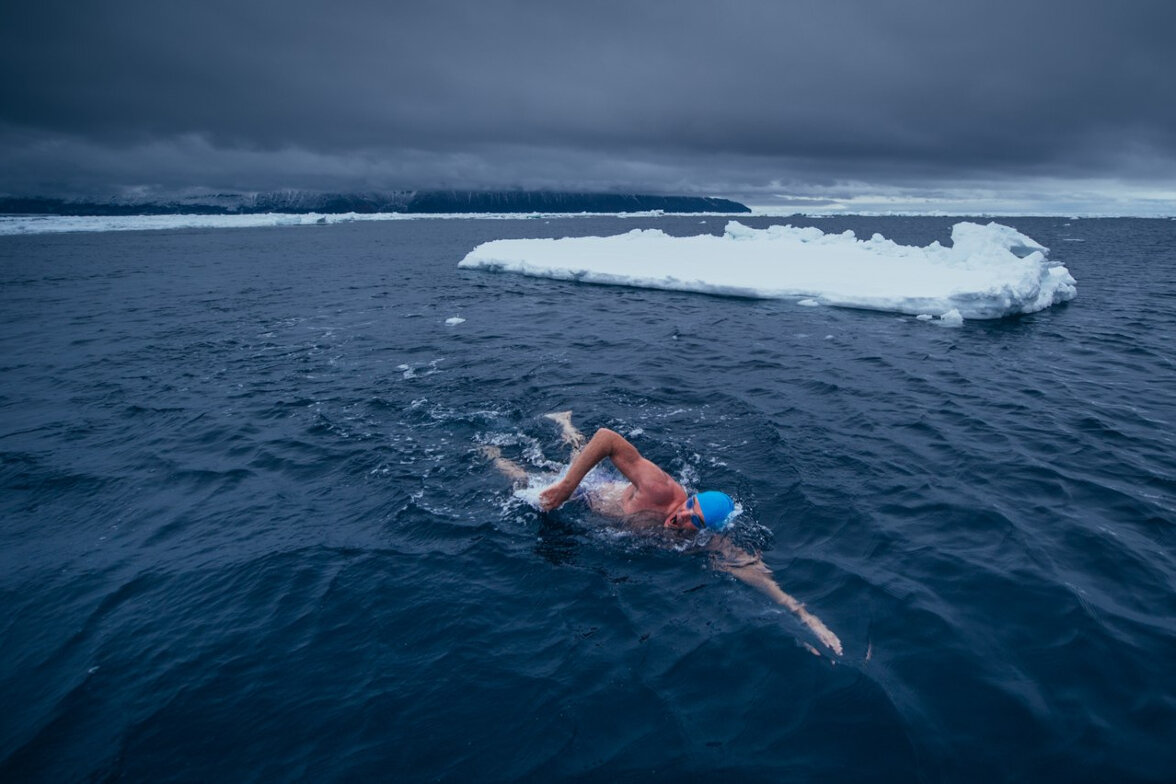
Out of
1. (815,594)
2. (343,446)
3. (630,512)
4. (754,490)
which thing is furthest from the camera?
(343,446)

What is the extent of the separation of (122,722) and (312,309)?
17.7 metres

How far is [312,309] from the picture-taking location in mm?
19453

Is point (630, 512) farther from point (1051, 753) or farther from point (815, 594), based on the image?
point (1051, 753)

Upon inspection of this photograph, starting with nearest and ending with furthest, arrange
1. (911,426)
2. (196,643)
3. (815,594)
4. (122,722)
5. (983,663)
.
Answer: (122,722) → (983,663) → (196,643) → (815,594) → (911,426)

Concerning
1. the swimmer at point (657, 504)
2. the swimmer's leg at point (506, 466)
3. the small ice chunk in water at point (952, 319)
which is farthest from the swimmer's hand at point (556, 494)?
the small ice chunk in water at point (952, 319)

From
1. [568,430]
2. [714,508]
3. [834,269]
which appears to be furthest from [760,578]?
[834,269]

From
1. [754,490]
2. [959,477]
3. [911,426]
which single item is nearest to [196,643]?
[754,490]

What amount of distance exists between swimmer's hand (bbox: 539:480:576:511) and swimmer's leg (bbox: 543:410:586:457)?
1518mm

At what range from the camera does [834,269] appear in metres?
21.3

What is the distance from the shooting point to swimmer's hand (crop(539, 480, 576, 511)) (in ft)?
19.3

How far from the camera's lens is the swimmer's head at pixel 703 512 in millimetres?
5629

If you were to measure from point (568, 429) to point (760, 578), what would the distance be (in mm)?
3937

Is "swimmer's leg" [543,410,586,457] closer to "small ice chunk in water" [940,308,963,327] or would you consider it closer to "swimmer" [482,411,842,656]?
"swimmer" [482,411,842,656]

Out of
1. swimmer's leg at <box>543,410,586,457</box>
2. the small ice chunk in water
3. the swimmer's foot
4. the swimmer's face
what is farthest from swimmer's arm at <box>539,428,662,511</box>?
the small ice chunk in water
